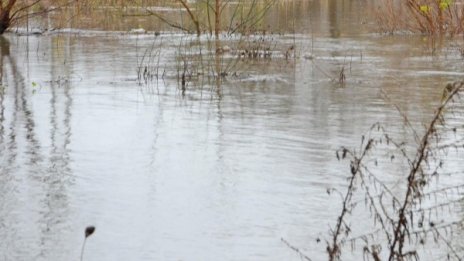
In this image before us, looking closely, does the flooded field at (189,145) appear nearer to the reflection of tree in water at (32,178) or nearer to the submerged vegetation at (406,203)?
the reflection of tree in water at (32,178)

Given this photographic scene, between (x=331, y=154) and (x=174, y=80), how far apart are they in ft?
21.0

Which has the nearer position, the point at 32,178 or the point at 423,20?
the point at 32,178

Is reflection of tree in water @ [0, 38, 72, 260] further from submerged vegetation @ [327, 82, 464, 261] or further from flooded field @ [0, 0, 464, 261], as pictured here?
submerged vegetation @ [327, 82, 464, 261]

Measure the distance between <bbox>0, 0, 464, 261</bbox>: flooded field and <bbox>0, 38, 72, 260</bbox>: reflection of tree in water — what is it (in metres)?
0.02

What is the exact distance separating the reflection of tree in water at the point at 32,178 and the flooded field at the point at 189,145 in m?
0.02

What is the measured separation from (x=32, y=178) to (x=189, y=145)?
188 cm

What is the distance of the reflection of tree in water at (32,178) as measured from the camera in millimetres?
5805

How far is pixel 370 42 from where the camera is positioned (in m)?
21.9

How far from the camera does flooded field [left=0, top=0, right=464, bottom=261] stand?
5930 millimetres

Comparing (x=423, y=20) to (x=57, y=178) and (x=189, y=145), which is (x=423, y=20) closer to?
(x=189, y=145)

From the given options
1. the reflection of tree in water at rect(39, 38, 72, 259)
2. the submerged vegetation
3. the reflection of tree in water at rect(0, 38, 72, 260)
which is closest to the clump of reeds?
the reflection of tree in water at rect(39, 38, 72, 259)

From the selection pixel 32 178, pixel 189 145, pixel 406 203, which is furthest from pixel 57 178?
pixel 406 203

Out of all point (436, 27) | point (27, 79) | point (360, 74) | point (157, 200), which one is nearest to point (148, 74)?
point (27, 79)

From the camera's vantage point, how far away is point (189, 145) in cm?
887
